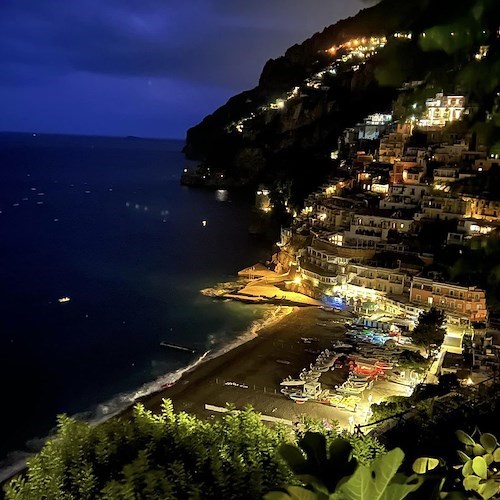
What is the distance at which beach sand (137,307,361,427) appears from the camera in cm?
1734

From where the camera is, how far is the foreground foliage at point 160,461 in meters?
4.41

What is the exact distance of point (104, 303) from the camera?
98.9 feet

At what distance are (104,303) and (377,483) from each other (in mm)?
29388

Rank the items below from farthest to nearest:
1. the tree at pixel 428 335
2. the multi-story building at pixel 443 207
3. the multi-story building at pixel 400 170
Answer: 1. the multi-story building at pixel 400 170
2. the multi-story building at pixel 443 207
3. the tree at pixel 428 335

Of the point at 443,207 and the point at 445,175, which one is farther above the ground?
the point at 445,175

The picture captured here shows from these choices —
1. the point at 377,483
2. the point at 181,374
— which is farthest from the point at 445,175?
the point at 377,483

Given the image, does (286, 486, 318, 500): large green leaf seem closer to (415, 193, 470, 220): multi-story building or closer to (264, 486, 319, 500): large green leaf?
(264, 486, 319, 500): large green leaf

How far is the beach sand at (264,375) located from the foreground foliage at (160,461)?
11.5 metres

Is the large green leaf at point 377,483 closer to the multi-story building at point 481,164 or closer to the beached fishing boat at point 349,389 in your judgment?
the beached fishing boat at point 349,389

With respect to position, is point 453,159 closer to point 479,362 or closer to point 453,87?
point 479,362

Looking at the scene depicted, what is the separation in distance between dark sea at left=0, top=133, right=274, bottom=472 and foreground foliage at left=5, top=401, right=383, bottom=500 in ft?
40.1

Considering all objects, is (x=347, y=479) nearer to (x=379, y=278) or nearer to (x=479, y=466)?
(x=479, y=466)

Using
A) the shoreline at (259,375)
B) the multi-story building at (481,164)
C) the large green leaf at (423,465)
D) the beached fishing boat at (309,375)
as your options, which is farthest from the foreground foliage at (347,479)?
the multi-story building at (481,164)

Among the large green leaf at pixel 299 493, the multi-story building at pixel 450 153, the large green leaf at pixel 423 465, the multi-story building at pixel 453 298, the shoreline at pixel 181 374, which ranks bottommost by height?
the shoreline at pixel 181 374
